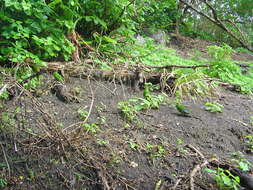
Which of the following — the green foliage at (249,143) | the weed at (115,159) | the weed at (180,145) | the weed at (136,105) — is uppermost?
the weed at (136,105)

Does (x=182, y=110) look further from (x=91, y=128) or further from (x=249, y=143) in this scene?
(x=91, y=128)

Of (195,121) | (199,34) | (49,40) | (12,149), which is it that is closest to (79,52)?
(49,40)

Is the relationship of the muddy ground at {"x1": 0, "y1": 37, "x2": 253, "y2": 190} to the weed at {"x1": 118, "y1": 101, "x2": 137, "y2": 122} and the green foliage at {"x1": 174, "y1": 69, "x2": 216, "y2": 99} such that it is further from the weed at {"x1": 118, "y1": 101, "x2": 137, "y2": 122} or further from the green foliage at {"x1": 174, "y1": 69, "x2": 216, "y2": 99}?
the green foliage at {"x1": 174, "y1": 69, "x2": 216, "y2": 99}

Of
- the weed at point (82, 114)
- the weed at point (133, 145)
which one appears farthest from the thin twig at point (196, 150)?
the weed at point (82, 114)

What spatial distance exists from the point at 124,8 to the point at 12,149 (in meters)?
2.65

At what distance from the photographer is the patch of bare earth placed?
172 cm

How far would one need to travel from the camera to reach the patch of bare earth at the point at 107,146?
1.72 m

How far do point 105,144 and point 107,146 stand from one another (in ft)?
0.10

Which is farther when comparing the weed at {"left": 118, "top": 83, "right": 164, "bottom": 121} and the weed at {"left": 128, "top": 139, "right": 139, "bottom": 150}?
the weed at {"left": 118, "top": 83, "right": 164, "bottom": 121}

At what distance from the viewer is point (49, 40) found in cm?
292

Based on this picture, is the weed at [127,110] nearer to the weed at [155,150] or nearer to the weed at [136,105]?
the weed at [136,105]

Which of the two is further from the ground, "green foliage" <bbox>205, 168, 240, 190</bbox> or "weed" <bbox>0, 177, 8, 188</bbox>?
"green foliage" <bbox>205, 168, 240, 190</bbox>

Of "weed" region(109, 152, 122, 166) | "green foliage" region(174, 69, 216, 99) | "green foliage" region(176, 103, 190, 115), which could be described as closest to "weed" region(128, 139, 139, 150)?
"weed" region(109, 152, 122, 166)

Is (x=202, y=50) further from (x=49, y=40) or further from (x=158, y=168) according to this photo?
(x=158, y=168)
